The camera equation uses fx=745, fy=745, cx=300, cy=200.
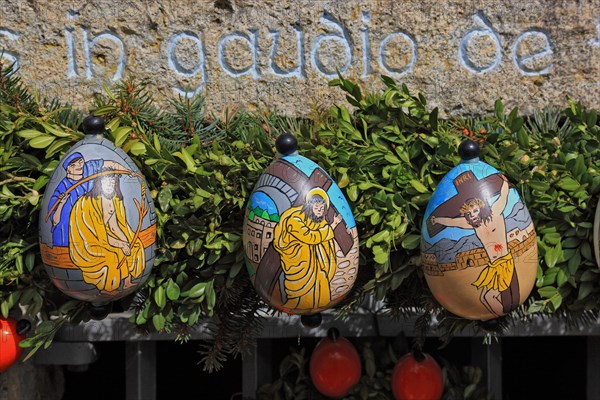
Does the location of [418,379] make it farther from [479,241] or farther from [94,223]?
[94,223]

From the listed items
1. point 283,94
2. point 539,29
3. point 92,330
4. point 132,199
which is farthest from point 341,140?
point 92,330

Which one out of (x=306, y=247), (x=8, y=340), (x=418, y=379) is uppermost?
(x=306, y=247)

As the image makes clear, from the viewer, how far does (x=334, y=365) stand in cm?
190

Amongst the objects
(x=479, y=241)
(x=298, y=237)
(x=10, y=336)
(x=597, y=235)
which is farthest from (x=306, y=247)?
(x=10, y=336)

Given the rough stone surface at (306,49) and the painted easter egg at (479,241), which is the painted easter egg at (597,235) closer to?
the painted easter egg at (479,241)

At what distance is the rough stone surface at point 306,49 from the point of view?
161 cm

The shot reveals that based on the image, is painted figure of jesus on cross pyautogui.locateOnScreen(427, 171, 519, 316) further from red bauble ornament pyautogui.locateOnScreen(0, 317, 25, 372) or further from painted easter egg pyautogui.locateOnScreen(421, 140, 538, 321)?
red bauble ornament pyautogui.locateOnScreen(0, 317, 25, 372)

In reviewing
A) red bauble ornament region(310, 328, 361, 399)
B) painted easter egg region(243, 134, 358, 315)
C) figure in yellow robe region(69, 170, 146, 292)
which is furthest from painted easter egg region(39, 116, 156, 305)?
red bauble ornament region(310, 328, 361, 399)

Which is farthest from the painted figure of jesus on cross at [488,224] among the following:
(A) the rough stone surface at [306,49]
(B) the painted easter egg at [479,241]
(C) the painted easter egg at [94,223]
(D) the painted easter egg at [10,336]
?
(D) the painted easter egg at [10,336]

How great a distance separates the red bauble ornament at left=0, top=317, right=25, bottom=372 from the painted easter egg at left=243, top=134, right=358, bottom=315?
0.59 meters

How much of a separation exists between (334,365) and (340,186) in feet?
Result: 2.31

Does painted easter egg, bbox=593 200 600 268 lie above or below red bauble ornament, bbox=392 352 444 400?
above

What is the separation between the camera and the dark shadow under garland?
136 centimetres

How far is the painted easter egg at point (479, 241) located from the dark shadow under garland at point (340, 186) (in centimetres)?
8
